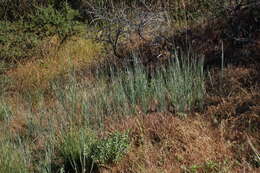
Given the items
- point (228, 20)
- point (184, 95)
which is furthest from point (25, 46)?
point (184, 95)

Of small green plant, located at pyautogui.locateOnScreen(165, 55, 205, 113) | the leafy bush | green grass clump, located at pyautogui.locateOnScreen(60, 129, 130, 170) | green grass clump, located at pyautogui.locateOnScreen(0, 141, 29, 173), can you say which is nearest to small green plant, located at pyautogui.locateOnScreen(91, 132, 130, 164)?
green grass clump, located at pyautogui.locateOnScreen(60, 129, 130, 170)

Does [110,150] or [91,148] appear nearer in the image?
[110,150]

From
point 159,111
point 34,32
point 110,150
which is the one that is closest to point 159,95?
point 159,111

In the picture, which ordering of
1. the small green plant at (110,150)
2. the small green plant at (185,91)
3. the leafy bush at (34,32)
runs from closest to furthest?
the small green plant at (110,150)
the small green plant at (185,91)
the leafy bush at (34,32)

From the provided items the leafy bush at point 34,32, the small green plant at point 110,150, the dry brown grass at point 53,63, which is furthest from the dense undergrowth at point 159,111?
the leafy bush at point 34,32

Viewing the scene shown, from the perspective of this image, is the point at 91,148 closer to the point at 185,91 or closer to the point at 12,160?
the point at 12,160

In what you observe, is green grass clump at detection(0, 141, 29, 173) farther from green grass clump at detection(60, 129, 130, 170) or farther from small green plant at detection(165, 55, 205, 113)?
small green plant at detection(165, 55, 205, 113)

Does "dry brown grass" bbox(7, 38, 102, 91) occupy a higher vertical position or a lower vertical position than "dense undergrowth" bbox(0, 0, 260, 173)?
lower

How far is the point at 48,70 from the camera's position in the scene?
792 cm

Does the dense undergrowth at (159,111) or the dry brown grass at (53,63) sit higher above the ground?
the dense undergrowth at (159,111)

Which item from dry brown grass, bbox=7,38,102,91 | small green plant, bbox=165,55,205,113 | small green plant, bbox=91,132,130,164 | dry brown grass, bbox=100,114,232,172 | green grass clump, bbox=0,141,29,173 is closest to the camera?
dry brown grass, bbox=100,114,232,172

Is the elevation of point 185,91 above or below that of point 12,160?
above

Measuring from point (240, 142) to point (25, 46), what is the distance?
23.9 ft

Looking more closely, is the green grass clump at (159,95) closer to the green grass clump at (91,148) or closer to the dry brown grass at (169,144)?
the dry brown grass at (169,144)
